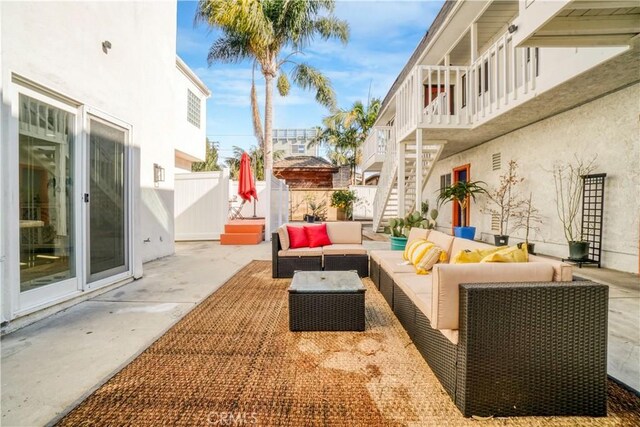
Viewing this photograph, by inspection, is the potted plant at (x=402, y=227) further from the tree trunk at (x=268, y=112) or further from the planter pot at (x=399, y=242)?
the tree trunk at (x=268, y=112)

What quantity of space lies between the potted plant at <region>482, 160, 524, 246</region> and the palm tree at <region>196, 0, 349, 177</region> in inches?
253

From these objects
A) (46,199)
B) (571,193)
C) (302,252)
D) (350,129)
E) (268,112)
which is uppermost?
(350,129)

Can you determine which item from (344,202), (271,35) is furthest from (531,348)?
(344,202)

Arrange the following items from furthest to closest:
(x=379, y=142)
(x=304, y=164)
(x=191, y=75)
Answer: (x=304, y=164) < (x=379, y=142) < (x=191, y=75)

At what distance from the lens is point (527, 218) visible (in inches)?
257

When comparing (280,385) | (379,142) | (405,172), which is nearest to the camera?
(280,385)

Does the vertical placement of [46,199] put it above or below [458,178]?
below

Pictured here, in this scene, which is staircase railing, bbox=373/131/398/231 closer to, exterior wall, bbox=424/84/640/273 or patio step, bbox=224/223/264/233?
exterior wall, bbox=424/84/640/273

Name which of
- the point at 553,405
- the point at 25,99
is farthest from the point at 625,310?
the point at 25,99

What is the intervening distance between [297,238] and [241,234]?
12.6 feet

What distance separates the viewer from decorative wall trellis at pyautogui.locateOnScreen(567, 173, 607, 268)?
5.01 meters

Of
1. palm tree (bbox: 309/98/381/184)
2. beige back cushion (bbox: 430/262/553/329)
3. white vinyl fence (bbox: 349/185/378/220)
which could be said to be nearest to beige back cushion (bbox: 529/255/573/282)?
beige back cushion (bbox: 430/262/553/329)

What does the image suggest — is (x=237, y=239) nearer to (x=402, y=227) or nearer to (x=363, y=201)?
(x=402, y=227)

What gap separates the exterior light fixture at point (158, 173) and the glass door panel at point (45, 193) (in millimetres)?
2754
